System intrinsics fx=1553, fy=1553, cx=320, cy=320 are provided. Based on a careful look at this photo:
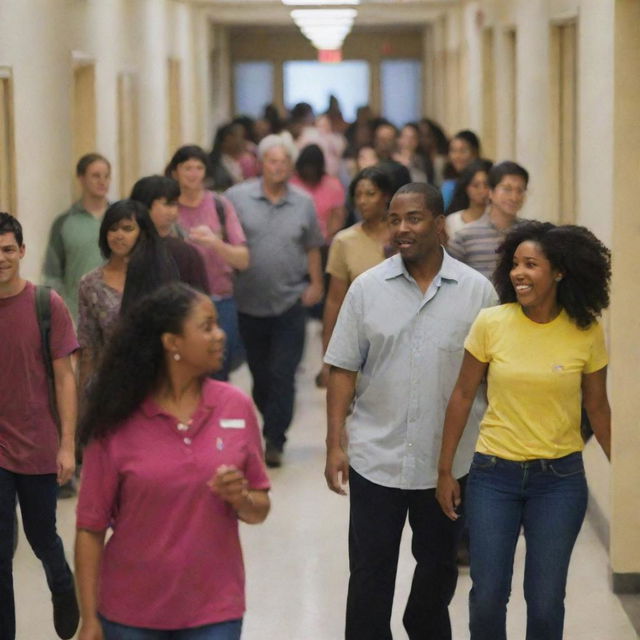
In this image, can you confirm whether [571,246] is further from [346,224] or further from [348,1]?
[348,1]

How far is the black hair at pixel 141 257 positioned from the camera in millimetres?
6301

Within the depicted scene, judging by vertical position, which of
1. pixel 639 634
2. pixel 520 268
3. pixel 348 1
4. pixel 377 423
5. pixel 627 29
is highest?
pixel 348 1

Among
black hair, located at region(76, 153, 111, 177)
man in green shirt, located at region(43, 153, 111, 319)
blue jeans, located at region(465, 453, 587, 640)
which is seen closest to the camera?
blue jeans, located at region(465, 453, 587, 640)

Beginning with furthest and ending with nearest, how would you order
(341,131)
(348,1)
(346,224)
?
(341,131), (348,1), (346,224)

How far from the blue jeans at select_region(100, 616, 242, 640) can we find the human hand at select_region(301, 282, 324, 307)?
5717mm

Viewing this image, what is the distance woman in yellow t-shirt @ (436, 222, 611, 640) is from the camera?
188 inches

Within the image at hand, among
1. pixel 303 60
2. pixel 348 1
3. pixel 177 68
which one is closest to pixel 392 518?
pixel 348 1

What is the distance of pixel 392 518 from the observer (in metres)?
5.08

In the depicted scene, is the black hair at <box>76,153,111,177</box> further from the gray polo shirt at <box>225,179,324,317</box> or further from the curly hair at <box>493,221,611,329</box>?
the curly hair at <box>493,221,611,329</box>

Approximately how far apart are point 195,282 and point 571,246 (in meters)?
2.39

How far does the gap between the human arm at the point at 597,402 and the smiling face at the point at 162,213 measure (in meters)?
3.01

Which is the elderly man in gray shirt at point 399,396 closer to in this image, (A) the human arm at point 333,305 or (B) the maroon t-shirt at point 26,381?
(B) the maroon t-shirt at point 26,381

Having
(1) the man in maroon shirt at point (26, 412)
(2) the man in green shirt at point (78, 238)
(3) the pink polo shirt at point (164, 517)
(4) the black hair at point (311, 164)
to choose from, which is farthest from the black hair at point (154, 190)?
(4) the black hair at point (311, 164)

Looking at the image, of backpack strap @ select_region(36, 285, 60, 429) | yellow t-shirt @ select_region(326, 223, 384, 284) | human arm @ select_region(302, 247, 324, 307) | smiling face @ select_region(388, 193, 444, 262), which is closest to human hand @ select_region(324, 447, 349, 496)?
smiling face @ select_region(388, 193, 444, 262)
